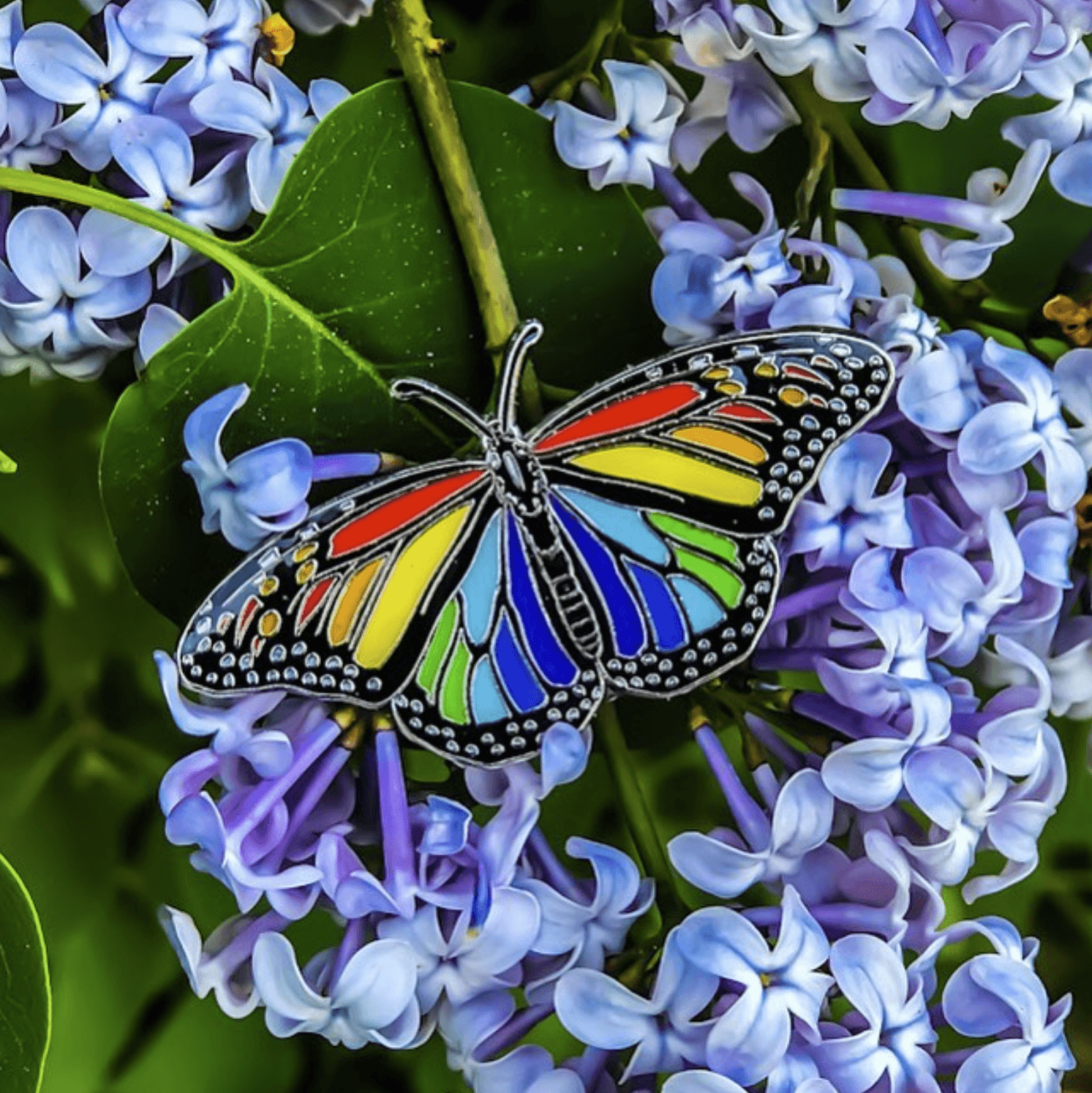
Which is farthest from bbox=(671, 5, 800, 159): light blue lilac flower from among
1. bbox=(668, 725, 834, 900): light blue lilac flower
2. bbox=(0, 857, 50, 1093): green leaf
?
bbox=(0, 857, 50, 1093): green leaf

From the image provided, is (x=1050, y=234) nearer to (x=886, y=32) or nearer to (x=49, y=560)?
(x=886, y=32)

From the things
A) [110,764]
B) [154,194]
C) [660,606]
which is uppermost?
[154,194]

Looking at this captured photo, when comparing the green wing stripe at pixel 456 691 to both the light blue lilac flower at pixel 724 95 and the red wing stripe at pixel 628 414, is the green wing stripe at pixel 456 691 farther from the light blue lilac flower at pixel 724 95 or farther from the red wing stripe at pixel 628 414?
the light blue lilac flower at pixel 724 95

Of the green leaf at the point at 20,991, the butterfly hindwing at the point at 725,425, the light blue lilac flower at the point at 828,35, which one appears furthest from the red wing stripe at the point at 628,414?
the green leaf at the point at 20,991

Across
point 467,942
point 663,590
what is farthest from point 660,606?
point 467,942

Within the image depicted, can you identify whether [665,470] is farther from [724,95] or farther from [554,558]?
[724,95]

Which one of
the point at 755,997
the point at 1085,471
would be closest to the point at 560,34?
the point at 1085,471
